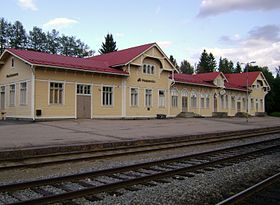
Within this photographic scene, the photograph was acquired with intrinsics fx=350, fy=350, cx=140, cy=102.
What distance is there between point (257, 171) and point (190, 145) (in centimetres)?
660

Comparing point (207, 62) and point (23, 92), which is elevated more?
point (207, 62)

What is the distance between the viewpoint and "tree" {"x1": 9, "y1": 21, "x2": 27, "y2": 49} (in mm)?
78625

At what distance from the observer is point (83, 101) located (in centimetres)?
2922

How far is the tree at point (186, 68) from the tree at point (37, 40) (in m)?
58.8

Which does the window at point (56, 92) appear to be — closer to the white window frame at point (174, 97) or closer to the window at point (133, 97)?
the window at point (133, 97)

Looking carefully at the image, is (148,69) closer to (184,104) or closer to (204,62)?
(184,104)

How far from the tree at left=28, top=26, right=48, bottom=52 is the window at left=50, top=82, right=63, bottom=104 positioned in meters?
58.1

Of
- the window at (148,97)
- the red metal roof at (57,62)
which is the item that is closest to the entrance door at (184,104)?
the window at (148,97)

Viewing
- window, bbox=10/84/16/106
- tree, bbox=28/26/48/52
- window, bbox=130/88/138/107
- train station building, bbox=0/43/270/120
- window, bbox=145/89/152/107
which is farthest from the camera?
tree, bbox=28/26/48/52

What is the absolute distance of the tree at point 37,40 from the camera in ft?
271

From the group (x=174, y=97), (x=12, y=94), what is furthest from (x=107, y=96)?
(x=174, y=97)

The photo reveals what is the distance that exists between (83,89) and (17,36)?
2294 inches

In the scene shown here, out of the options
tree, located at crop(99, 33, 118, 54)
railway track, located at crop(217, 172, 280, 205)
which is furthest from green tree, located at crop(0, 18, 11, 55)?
railway track, located at crop(217, 172, 280, 205)

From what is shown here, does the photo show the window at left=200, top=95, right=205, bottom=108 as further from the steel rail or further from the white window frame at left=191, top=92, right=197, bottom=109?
the steel rail
